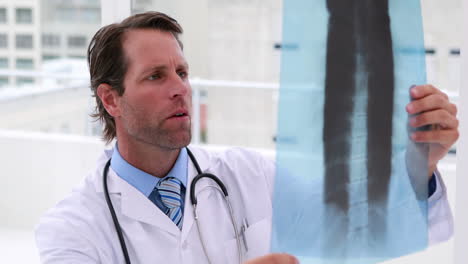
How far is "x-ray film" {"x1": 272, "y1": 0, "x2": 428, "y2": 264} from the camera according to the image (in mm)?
640

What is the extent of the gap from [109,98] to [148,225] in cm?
24

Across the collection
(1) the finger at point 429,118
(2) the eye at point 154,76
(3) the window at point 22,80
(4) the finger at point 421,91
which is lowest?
(1) the finger at point 429,118

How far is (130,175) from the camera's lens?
992 millimetres

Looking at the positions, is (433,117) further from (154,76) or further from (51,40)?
(51,40)

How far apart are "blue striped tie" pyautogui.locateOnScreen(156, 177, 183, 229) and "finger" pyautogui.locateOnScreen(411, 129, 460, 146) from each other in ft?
1.53

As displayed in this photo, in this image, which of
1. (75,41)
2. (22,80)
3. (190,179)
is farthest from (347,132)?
(75,41)

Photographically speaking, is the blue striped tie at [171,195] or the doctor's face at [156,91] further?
the blue striped tie at [171,195]

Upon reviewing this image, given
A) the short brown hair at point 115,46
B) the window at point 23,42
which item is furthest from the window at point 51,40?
the short brown hair at point 115,46

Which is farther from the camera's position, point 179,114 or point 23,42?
point 23,42

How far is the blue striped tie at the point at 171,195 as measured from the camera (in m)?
1.00

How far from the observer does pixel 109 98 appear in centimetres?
99

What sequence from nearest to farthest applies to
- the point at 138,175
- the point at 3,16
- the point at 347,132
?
the point at 347,132
the point at 138,175
the point at 3,16

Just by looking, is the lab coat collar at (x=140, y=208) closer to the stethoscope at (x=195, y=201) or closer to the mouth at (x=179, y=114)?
the stethoscope at (x=195, y=201)

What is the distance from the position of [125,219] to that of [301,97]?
462 mm
